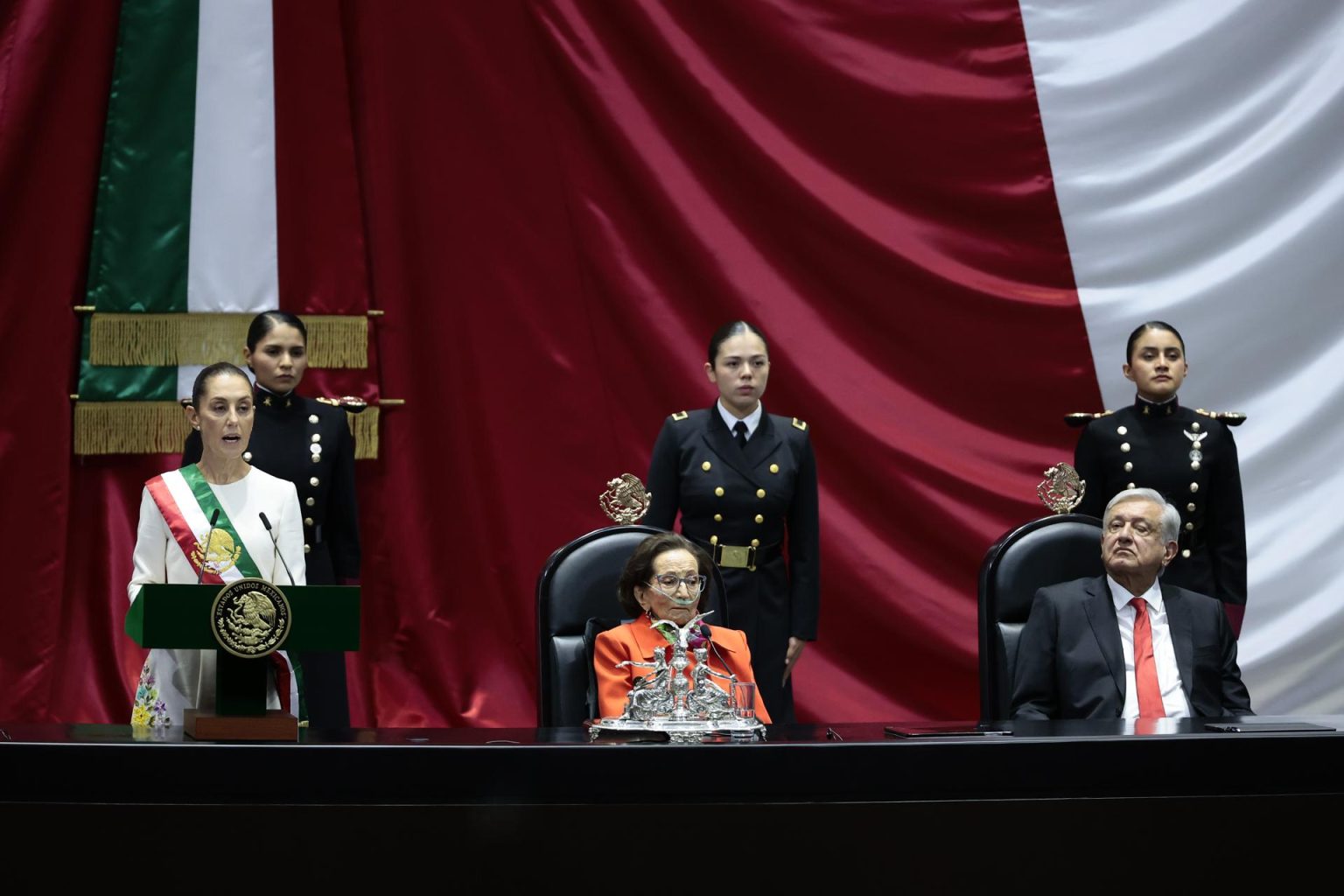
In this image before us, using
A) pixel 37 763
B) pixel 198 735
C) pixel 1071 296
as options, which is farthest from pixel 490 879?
pixel 1071 296

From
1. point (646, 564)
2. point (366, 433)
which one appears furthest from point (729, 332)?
point (366, 433)

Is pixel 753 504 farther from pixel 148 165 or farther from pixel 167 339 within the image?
pixel 148 165

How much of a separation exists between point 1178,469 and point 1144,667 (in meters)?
0.98

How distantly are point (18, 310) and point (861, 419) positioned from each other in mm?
2510

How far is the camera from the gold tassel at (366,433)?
4.58 m

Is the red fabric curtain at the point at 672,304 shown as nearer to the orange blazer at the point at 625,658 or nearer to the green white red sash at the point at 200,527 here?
the green white red sash at the point at 200,527

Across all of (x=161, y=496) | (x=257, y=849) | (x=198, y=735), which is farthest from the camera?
(x=161, y=496)

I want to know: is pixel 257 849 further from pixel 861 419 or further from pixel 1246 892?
pixel 861 419

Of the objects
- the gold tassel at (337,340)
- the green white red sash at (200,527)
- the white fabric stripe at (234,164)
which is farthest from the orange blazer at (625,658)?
the white fabric stripe at (234,164)

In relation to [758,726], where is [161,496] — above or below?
above

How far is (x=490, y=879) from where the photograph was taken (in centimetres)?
179

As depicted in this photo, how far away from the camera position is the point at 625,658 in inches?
105

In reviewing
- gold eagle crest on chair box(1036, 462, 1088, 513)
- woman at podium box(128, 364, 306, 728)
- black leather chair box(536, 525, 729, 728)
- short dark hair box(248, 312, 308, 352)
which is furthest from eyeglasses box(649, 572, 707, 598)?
short dark hair box(248, 312, 308, 352)

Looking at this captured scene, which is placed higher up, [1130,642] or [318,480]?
[318,480]
